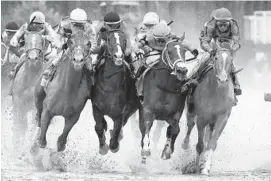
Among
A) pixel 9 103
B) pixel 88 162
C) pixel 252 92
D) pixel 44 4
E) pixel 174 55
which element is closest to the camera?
pixel 174 55

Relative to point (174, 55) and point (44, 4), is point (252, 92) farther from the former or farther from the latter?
point (174, 55)

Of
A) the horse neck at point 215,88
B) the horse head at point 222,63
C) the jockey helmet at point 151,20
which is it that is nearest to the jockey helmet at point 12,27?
the jockey helmet at point 151,20

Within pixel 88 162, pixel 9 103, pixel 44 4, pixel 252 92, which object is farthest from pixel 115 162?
pixel 44 4

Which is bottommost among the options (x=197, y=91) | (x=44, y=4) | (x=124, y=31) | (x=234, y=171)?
(x=234, y=171)

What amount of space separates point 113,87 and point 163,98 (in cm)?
77

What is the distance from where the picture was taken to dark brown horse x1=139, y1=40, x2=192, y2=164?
1434cm

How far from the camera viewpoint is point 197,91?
14.6 metres

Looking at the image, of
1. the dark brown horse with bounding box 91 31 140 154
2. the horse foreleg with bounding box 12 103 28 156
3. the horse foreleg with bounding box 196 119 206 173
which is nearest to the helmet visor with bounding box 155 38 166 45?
the dark brown horse with bounding box 91 31 140 154

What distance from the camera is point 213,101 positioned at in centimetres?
1433

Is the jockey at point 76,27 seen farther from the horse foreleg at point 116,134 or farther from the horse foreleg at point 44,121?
the horse foreleg at point 116,134

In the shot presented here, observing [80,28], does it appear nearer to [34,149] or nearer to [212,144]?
[34,149]

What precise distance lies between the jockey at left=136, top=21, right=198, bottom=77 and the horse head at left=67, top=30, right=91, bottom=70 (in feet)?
3.90

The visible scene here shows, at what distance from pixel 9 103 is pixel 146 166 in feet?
28.0

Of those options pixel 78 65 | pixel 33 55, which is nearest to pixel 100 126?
pixel 78 65
